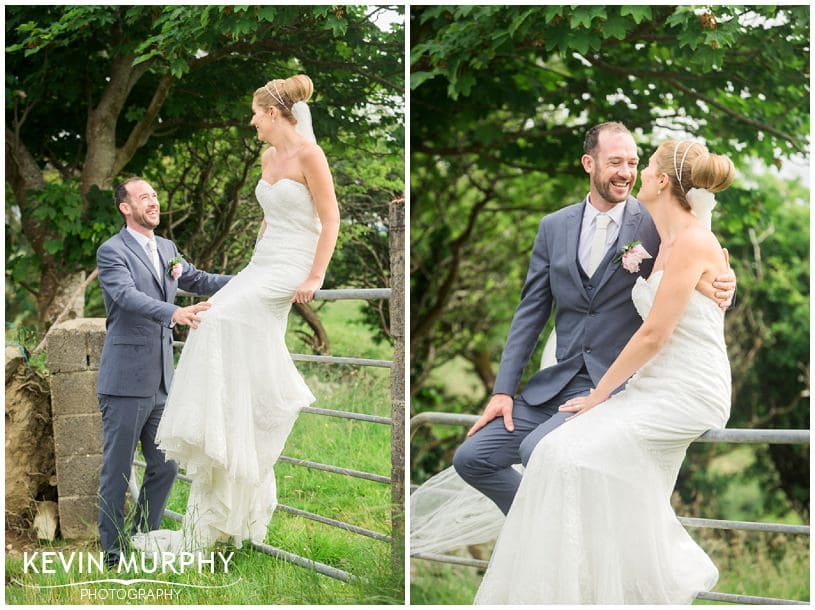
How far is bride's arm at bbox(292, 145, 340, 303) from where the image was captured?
148 inches

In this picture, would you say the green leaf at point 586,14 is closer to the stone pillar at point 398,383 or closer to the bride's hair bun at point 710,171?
the stone pillar at point 398,383

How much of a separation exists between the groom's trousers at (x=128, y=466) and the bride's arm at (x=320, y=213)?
873mm

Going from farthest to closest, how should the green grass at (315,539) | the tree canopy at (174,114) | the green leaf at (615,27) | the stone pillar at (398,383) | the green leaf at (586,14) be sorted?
the green leaf at (615,27)
the green leaf at (586,14)
the tree canopy at (174,114)
the green grass at (315,539)
the stone pillar at (398,383)

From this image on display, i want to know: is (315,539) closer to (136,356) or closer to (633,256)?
(136,356)

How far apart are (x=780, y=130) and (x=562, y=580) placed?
4732 millimetres

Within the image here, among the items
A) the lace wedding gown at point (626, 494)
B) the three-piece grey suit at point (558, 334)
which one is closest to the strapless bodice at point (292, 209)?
the three-piece grey suit at point (558, 334)

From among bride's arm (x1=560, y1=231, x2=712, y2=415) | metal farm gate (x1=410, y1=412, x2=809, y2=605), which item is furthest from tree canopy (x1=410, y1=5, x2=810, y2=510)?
metal farm gate (x1=410, y1=412, x2=809, y2=605)

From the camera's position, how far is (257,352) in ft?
12.5

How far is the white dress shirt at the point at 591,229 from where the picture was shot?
11.1 ft

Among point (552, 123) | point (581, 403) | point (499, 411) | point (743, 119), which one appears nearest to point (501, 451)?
point (499, 411)

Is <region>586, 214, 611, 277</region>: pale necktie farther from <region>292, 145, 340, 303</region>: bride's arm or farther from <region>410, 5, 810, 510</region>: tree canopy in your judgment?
<region>410, 5, 810, 510</region>: tree canopy

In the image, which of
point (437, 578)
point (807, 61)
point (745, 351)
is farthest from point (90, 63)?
point (745, 351)

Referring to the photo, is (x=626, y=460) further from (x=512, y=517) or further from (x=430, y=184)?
(x=430, y=184)

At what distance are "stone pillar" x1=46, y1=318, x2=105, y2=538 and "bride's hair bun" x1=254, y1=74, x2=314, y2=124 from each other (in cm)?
139
